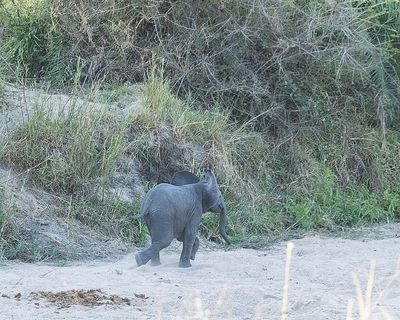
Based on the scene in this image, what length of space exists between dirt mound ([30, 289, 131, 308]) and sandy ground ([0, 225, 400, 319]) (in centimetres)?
6

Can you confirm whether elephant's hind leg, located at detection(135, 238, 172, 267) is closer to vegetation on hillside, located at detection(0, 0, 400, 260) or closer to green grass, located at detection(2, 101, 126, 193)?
green grass, located at detection(2, 101, 126, 193)

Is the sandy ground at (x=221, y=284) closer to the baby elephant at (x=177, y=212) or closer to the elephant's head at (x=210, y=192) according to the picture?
the baby elephant at (x=177, y=212)

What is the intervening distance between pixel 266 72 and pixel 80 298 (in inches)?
273

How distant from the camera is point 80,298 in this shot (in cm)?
553

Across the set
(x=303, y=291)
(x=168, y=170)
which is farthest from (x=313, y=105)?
(x=303, y=291)

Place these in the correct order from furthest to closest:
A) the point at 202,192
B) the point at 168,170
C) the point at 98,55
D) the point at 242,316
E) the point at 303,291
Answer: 1. the point at 98,55
2. the point at 168,170
3. the point at 202,192
4. the point at 303,291
5. the point at 242,316

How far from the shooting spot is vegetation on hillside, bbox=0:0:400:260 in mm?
10953

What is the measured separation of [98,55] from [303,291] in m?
6.23

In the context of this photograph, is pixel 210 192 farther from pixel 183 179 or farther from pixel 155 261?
pixel 155 261

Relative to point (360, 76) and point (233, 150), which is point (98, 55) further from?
point (360, 76)

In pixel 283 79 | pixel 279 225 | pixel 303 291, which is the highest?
pixel 283 79

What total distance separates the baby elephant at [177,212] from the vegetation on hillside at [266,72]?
10.3 ft

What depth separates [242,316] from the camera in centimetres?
529

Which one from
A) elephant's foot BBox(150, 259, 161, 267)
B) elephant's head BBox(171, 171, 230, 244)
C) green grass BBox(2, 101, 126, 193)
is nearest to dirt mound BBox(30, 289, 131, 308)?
elephant's foot BBox(150, 259, 161, 267)
